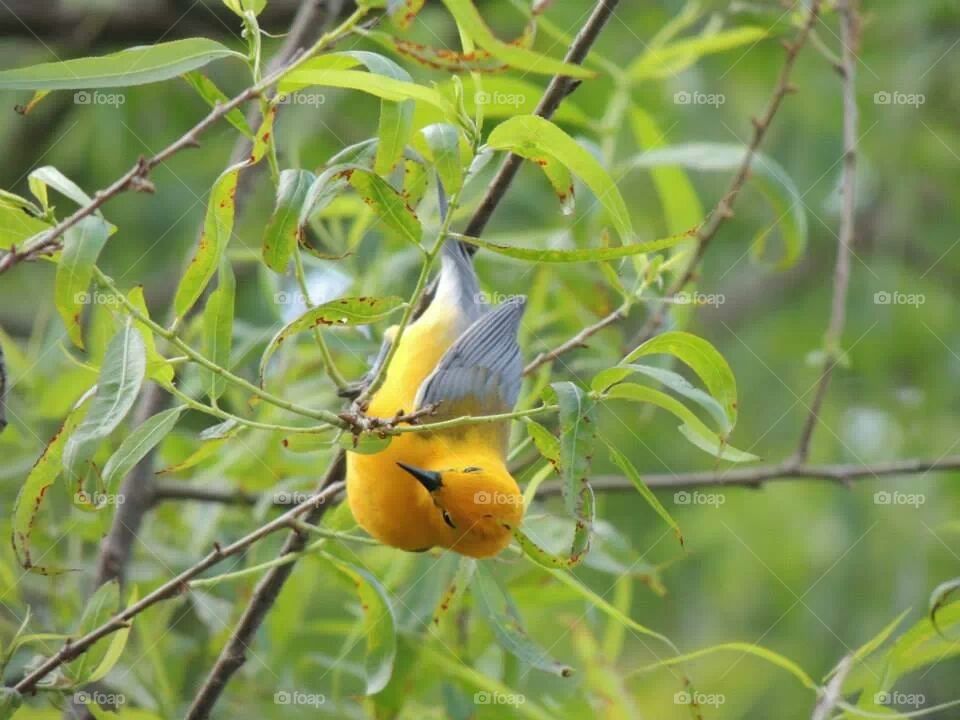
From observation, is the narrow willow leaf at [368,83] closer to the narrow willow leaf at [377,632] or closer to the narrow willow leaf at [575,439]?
the narrow willow leaf at [575,439]

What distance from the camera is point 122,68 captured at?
1334mm

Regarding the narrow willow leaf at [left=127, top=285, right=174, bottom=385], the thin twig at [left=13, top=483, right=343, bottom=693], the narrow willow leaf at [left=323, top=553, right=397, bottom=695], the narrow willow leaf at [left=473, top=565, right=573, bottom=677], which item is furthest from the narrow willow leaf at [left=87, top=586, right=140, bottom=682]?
the narrow willow leaf at [left=473, top=565, right=573, bottom=677]

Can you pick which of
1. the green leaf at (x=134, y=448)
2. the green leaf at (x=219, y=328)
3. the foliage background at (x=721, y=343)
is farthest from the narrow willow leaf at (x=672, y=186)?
the green leaf at (x=134, y=448)

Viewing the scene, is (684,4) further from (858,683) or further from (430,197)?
(858,683)

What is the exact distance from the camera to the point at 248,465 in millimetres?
2732

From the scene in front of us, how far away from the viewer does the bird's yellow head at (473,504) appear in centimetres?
195

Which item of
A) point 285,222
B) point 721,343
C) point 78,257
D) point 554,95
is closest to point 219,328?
point 285,222

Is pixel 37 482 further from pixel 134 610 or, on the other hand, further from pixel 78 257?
pixel 78 257

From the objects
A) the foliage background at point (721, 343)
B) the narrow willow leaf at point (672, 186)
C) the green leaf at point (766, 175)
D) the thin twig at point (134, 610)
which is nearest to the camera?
the thin twig at point (134, 610)

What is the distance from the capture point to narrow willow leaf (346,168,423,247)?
1396 mm

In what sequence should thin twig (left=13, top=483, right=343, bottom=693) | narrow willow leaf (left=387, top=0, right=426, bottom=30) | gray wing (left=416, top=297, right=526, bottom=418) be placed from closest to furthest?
1. narrow willow leaf (left=387, top=0, right=426, bottom=30)
2. thin twig (left=13, top=483, right=343, bottom=693)
3. gray wing (left=416, top=297, right=526, bottom=418)

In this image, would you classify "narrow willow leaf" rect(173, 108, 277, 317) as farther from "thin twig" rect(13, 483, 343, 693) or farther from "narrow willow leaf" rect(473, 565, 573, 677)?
"narrow willow leaf" rect(473, 565, 573, 677)

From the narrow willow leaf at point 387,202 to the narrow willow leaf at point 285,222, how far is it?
7 cm

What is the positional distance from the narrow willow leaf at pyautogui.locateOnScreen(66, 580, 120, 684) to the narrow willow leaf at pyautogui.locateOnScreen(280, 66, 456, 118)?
2.96 feet
